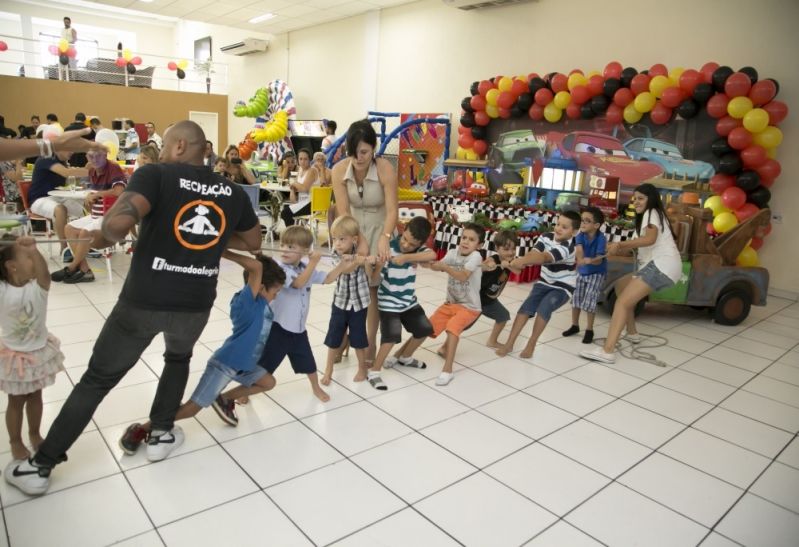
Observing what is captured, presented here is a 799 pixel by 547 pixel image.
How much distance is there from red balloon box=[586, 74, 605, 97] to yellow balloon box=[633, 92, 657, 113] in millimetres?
519

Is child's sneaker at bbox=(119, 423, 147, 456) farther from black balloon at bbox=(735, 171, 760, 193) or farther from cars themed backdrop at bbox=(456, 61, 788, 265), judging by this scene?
black balloon at bbox=(735, 171, 760, 193)

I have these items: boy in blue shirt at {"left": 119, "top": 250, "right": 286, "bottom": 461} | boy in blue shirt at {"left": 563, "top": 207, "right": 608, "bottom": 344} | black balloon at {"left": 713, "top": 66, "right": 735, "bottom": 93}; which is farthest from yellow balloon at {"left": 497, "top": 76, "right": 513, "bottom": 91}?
boy in blue shirt at {"left": 119, "top": 250, "right": 286, "bottom": 461}

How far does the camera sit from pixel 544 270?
14.2 ft

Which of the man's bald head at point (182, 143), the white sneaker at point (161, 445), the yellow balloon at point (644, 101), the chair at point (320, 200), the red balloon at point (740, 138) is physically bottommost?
the white sneaker at point (161, 445)

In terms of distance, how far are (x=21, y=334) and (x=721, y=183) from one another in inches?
264

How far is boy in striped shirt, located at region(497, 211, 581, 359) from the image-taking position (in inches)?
162

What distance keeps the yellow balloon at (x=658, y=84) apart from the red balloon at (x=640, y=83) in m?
0.08

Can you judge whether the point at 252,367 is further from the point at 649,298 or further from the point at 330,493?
the point at 649,298

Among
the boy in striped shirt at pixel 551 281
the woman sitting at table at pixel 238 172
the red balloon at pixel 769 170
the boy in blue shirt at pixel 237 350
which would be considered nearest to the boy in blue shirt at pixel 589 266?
the boy in striped shirt at pixel 551 281

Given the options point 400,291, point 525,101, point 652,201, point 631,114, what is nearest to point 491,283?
point 400,291

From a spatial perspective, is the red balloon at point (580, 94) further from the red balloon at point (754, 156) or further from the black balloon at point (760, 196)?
the black balloon at point (760, 196)

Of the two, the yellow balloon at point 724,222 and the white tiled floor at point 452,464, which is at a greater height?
the yellow balloon at point 724,222

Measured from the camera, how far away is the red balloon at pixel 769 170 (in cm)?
594

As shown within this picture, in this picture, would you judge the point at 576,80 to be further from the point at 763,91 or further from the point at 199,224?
the point at 199,224
